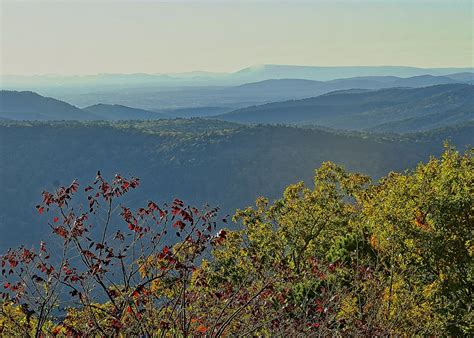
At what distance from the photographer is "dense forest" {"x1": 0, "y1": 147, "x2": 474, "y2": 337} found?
8.84 metres

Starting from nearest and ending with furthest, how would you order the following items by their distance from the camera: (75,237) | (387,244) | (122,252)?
(75,237) → (122,252) → (387,244)

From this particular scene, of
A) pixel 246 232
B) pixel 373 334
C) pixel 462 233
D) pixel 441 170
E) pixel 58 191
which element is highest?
pixel 58 191

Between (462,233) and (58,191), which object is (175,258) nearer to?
(58,191)

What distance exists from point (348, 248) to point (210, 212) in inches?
735

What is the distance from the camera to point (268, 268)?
1814cm

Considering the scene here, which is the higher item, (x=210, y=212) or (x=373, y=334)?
(x=210, y=212)

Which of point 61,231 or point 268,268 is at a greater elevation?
point 61,231

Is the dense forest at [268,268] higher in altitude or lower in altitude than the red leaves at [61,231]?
lower

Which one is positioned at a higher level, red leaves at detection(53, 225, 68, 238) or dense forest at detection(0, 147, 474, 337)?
red leaves at detection(53, 225, 68, 238)

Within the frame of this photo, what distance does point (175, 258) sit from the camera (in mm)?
8797

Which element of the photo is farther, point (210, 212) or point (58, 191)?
point (210, 212)

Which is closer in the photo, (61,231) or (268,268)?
(61,231)

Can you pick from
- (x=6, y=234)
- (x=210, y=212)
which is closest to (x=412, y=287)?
(x=210, y=212)

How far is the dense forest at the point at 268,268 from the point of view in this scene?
8836 millimetres
